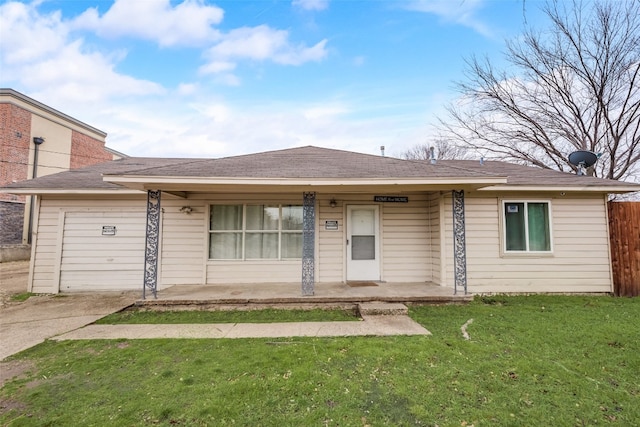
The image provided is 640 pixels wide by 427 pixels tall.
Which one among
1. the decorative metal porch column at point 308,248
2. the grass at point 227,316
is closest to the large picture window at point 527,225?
the grass at point 227,316

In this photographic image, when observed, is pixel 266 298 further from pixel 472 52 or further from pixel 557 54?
pixel 557 54

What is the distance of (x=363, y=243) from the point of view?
7.52 m

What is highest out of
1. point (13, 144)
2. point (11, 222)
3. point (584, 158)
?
point (13, 144)

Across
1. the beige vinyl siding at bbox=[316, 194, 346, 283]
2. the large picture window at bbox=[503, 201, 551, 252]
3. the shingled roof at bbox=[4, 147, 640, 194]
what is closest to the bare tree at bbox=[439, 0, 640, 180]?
the shingled roof at bbox=[4, 147, 640, 194]

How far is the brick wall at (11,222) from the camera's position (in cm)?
1411

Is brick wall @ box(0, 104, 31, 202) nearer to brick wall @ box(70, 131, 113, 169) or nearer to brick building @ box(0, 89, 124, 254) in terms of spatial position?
brick building @ box(0, 89, 124, 254)

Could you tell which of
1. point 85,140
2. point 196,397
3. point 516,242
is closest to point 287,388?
point 196,397

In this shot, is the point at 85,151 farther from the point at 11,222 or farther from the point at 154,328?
the point at 154,328

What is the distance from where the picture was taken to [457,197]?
6.29m

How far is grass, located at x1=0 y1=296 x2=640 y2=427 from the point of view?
8.05 ft

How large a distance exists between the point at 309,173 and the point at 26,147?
18.2 m

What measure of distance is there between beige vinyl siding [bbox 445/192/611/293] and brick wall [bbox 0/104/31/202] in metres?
19.6

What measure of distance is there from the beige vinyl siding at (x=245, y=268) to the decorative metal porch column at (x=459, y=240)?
3.44 metres

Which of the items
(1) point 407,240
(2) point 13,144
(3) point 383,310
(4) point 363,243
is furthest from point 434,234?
(2) point 13,144
